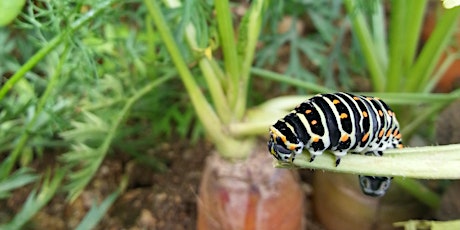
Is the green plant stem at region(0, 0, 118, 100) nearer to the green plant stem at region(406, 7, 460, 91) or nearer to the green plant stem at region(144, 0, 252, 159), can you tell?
the green plant stem at region(144, 0, 252, 159)

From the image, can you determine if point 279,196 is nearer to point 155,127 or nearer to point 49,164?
point 155,127

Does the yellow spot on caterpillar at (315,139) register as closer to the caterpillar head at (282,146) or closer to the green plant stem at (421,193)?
the caterpillar head at (282,146)

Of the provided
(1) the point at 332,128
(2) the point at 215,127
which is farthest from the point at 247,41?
(1) the point at 332,128

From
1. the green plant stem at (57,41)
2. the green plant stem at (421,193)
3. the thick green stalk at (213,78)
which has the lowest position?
the green plant stem at (421,193)

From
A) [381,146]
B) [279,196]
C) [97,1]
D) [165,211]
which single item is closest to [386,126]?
[381,146]

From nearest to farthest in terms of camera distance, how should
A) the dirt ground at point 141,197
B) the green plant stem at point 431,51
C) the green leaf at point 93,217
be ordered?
1. the green plant stem at point 431,51
2. the green leaf at point 93,217
3. the dirt ground at point 141,197

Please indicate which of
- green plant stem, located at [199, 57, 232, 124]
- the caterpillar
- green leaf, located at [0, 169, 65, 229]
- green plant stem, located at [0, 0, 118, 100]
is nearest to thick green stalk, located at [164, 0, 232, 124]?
green plant stem, located at [199, 57, 232, 124]

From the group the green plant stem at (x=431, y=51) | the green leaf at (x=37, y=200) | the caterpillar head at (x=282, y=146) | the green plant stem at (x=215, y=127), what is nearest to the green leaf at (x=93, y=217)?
the green leaf at (x=37, y=200)
